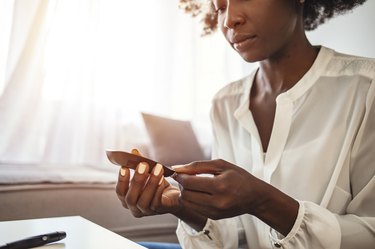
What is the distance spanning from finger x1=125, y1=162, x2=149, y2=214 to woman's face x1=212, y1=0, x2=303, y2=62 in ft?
1.13

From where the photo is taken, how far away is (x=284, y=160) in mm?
816

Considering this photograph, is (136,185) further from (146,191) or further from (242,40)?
(242,40)

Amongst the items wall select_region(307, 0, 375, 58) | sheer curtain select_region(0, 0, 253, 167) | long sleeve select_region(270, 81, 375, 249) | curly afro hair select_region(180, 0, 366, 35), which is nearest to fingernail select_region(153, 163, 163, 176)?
long sleeve select_region(270, 81, 375, 249)

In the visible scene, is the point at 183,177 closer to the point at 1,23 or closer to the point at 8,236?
the point at 8,236

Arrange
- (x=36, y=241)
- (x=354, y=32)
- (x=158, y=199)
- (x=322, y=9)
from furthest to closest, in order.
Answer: (x=354, y=32) → (x=322, y=9) → (x=158, y=199) → (x=36, y=241)

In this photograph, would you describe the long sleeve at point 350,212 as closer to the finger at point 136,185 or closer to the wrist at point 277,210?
A: the wrist at point 277,210

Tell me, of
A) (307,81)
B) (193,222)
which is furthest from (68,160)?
(307,81)

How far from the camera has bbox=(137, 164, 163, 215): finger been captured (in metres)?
0.58

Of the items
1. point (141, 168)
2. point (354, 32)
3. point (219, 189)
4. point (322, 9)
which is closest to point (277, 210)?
point (219, 189)

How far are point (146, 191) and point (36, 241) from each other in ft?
0.58

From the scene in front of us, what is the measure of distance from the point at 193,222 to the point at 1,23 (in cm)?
136

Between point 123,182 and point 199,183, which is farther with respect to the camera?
point 123,182

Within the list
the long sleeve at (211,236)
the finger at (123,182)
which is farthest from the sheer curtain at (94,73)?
the finger at (123,182)

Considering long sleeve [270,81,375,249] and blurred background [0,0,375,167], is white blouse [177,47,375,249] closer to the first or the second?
long sleeve [270,81,375,249]
